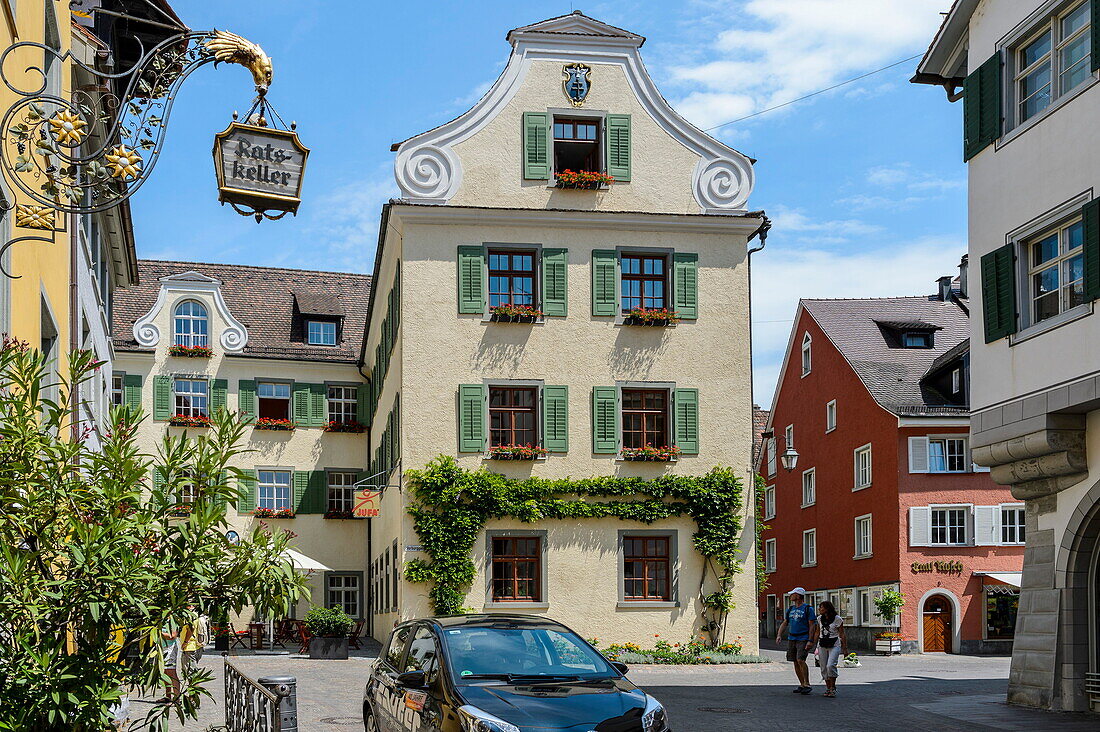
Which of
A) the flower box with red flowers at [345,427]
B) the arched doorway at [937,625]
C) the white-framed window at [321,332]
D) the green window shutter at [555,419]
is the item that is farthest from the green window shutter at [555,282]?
the white-framed window at [321,332]

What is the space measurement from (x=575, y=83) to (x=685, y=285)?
5527 mm

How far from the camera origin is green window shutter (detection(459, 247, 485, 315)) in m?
29.2

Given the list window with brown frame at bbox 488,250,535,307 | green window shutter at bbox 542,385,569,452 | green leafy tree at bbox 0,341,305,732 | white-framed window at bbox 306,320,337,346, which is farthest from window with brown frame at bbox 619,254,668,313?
green leafy tree at bbox 0,341,305,732

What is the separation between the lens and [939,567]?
39.2m

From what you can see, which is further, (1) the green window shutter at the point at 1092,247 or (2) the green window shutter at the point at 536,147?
(2) the green window shutter at the point at 536,147

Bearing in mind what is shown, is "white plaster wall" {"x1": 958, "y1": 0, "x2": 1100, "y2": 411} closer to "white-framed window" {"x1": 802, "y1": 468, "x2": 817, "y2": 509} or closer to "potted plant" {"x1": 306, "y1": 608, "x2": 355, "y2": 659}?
"potted plant" {"x1": 306, "y1": 608, "x2": 355, "y2": 659}

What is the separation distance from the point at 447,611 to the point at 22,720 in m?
22.0

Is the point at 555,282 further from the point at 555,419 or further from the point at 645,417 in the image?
the point at 645,417

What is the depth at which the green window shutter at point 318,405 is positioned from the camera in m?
43.4

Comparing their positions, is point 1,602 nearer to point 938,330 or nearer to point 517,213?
point 517,213

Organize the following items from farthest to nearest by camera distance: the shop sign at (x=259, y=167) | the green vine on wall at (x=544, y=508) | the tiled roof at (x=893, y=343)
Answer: the tiled roof at (x=893, y=343) → the green vine on wall at (x=544, y=508) → the shop sign at (x=259, y=167)

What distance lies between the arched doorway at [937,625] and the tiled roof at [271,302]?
2084 centimetres

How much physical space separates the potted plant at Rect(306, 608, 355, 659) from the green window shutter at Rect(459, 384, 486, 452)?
490cm

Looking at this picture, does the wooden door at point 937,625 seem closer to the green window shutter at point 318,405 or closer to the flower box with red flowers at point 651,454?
the flower box with red flowers at point 651,454
